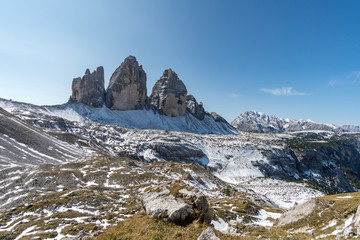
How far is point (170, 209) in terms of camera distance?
16.3 meters

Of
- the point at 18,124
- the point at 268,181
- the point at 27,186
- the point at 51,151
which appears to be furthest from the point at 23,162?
the point at 268,181

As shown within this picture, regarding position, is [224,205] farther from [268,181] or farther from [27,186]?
[268,181]

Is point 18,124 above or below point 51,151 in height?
above

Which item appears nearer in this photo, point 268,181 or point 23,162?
point 23,162

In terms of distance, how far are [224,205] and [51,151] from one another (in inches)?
3173

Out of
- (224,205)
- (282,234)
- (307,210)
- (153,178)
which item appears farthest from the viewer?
(153,178)

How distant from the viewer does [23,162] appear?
64.8 meters

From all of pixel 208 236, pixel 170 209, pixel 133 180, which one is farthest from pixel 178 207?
pixel 133 180

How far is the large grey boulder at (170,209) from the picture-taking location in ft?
52.1

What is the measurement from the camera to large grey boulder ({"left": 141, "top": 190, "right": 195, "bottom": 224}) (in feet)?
52.1

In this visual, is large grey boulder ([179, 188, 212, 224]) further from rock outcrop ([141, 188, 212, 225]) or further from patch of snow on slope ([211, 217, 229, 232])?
patch of snow on slope ([211, 217, 229, 232])

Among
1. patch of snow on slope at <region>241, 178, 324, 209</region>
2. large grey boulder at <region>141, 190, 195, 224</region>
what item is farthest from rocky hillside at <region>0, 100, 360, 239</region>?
patch of snow on slope at <region>241, 178, 324, 209</region>

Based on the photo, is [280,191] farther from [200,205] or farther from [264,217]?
[200,205]

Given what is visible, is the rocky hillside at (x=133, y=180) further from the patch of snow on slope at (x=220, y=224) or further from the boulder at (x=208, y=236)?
the boulder at (x=208, y=236)
